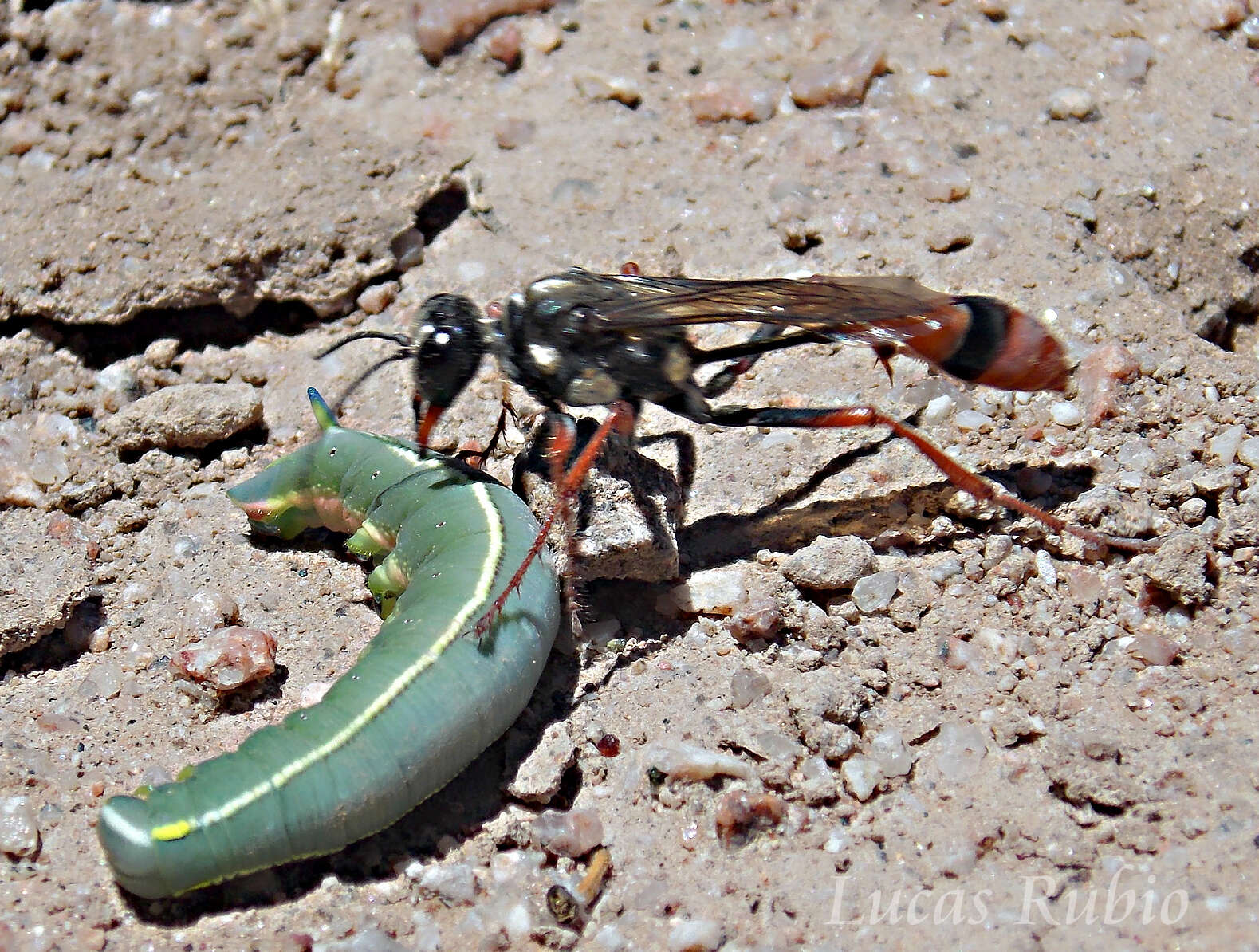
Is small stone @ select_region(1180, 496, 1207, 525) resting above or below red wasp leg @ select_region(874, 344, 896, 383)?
below

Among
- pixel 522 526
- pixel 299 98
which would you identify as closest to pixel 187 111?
pixel 299 98

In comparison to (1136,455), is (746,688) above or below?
below

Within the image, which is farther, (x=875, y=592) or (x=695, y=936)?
(x=875, y=592)

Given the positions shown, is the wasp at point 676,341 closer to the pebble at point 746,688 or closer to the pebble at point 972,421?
the pebble at point 972,421

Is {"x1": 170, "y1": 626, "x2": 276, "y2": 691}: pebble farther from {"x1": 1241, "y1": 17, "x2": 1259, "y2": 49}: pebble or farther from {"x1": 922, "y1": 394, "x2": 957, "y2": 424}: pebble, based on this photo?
{"x1": 1241, "y1": 17, "x2": 1259, "y2": 49}: pebble

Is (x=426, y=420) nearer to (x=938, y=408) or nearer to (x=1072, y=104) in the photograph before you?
(x=938, y=408)

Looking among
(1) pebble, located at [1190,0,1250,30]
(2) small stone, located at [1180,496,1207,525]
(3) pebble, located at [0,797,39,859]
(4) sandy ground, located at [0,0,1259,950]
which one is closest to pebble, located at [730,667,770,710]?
(4) sandy ground, located at [0,0,1259,950]

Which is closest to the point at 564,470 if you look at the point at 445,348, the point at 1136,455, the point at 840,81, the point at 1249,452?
the point at 445,348
